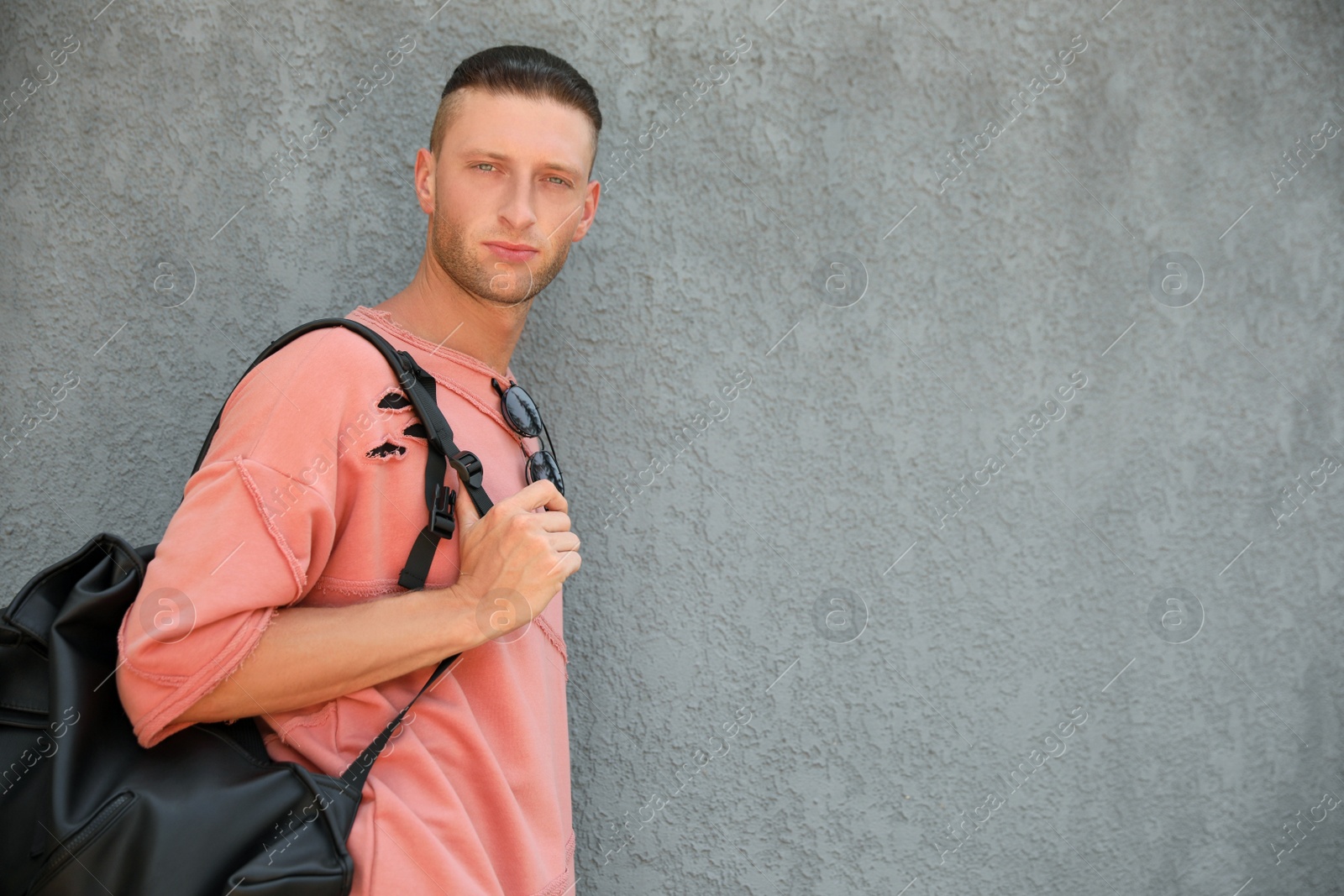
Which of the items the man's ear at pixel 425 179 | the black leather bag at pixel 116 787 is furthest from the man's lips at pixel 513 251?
the black leather bag at pixel 116 787

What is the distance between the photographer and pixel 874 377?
225cm

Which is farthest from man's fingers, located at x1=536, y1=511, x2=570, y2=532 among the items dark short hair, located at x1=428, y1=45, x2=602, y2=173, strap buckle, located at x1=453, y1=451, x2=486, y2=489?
dark short hair, located at x1=428, y1=45, x2=602, y2=173

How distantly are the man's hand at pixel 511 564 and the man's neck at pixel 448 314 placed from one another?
41 centimetres

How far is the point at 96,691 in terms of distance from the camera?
1266 millimetres

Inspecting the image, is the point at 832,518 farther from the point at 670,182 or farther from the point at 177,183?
the point at 177,183

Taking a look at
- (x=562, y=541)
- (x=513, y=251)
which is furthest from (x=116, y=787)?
(x=513, y=251)

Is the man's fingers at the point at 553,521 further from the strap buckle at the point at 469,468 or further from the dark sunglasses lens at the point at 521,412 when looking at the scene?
the dark sunglasses lens at the point at 521,412

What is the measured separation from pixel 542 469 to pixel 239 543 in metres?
0.60

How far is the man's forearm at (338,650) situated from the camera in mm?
1287

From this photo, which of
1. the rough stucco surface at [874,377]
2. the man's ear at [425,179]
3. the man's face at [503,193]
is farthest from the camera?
the rough stucco surface at [874,377]

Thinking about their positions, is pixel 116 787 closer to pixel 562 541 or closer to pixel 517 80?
pixel 562 541

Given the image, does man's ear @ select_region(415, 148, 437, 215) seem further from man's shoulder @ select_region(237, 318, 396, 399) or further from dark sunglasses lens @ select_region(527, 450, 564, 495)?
dark sunglasses lens @ select_region(527, 450, 564, 495)

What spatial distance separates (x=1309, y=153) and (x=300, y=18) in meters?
2.54

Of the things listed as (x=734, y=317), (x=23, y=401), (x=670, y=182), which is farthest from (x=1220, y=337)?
(x=23, y=401)
